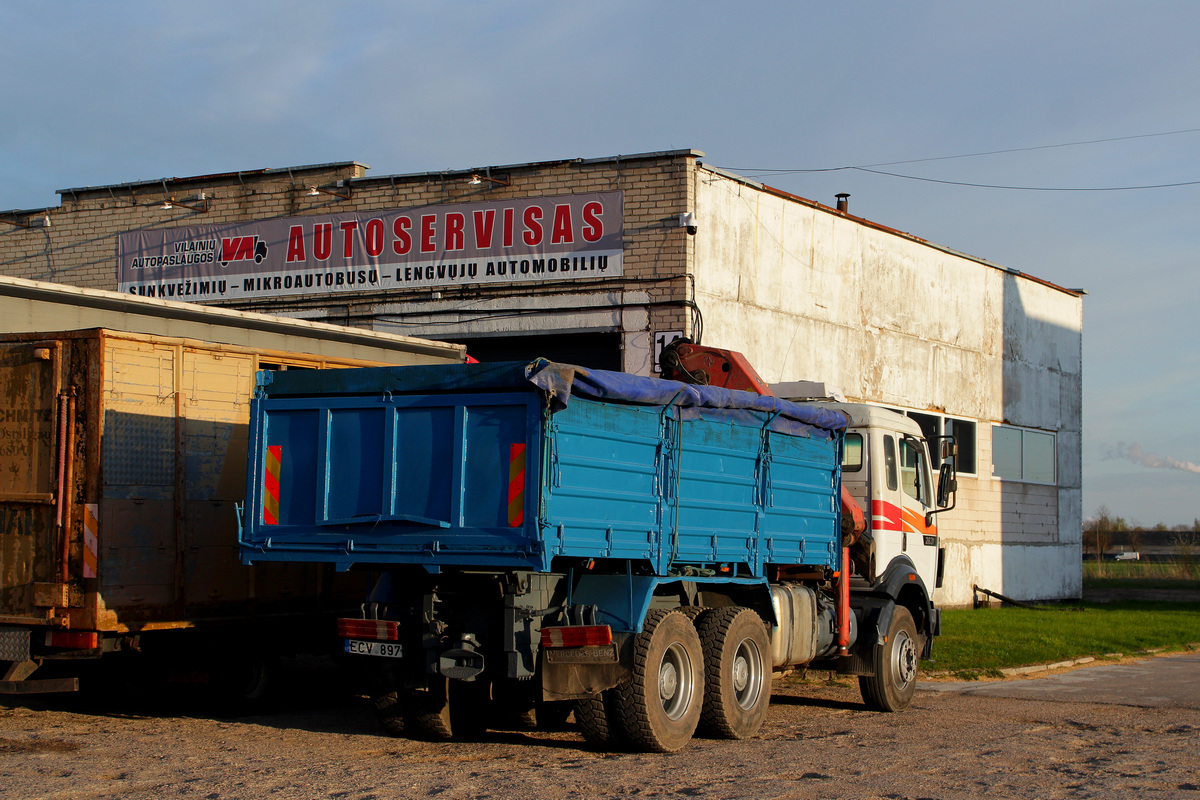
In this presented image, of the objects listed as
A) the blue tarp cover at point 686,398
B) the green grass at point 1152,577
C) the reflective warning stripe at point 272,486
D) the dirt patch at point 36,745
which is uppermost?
the blue tarp cover at point 686,398

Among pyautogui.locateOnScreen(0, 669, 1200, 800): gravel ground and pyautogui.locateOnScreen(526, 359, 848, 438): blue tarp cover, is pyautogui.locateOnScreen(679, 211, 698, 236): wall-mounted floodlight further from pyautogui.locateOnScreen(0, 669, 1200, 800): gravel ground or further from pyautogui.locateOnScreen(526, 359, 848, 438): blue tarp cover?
pyautogui.locateOnScreen(0, 669, 1200, 800): gravel ground

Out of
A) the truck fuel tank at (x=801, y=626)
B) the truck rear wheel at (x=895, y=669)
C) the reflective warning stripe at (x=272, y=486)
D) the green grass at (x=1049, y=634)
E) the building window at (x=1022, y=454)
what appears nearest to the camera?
Result: the reflective warning stripe at (x=272, y=486)

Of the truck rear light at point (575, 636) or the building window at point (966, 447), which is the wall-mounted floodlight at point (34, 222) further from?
the truck rear light at point (575, 636)

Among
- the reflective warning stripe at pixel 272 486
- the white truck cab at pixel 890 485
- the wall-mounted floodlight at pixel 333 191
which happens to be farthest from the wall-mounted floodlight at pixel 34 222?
the white truck cab at pixel 890 485

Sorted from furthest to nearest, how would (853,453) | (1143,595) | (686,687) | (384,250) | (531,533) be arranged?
(1143,595) < (384,250) < (853,453) < (686,687) < (531,533)

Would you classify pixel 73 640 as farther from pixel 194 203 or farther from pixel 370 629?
pixel 194 203

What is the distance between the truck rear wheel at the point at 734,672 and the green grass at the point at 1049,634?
16.9 feet

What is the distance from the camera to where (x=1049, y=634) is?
60.0ft

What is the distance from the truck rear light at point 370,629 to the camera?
8.54 metres

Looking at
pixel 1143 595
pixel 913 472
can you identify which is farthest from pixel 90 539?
pixel 1143 595

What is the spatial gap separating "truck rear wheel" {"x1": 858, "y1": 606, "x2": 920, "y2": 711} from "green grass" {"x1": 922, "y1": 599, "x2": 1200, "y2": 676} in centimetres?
→ 256

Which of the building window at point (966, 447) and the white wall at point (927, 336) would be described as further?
the building window at point (966, 447)

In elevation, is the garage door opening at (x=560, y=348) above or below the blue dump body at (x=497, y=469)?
above

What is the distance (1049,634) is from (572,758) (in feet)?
39.2
